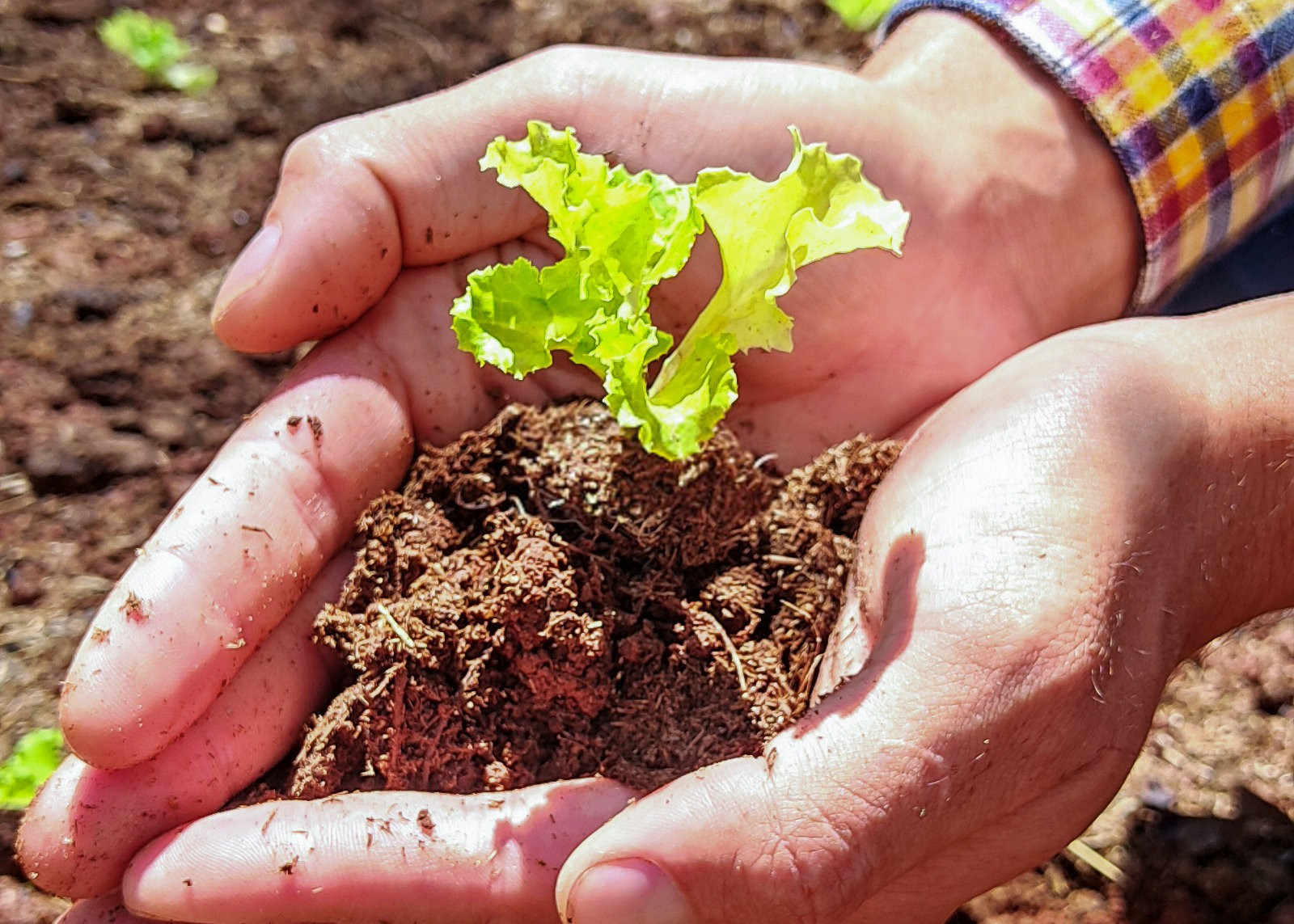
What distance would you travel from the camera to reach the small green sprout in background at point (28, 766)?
2588 mm

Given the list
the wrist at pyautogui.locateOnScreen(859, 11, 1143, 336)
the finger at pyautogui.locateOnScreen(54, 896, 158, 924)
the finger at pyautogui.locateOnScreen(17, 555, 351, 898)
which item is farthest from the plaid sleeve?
the finger at pyautogui.locateOnScreen(54, 896, 158, 924)

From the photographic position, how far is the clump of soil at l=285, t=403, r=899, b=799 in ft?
7.55

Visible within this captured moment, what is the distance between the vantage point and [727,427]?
2752 mm

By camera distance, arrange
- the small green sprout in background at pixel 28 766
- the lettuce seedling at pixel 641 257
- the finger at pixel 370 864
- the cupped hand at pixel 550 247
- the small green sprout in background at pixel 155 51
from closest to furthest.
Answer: the finger at pixel 370 864
the lettuce seedling at pixel 641 257
the cupped hand at pixel 550 247
the small green sprout in background at pixel 28 766
the small green sprout in background at pixel 155 51

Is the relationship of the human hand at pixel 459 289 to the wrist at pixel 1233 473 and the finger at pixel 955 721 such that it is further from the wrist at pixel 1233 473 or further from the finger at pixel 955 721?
the wrist at pixel 1233 473

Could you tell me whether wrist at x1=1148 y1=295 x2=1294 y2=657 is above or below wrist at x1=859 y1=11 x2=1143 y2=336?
below

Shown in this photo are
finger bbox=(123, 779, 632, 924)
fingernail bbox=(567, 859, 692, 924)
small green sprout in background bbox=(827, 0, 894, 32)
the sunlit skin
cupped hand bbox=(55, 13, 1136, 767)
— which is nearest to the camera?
fingernail bbox=(567, 859, 692, 924)

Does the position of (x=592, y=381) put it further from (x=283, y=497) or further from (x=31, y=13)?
(x=31, y=13)

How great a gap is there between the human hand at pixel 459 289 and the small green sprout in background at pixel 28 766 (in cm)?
52

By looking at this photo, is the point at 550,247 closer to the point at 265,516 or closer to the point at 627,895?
the point at 265,516

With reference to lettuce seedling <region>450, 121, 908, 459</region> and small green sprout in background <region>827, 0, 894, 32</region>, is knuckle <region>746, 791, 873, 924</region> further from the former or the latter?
small green sprout in background <region>827, 0, 894, 32</region>

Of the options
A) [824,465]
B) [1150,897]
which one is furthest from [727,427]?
[1150,897]

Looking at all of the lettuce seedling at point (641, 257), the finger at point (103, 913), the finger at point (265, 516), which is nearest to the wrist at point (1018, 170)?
the lettuce seedling at point (641, 257)

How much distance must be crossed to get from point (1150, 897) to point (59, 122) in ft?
13.2
